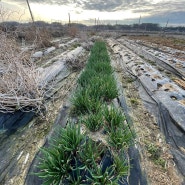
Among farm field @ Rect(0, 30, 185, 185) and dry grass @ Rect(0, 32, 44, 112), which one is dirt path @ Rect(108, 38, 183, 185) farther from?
dry grass @ Rect(0, 32, 44, 112)

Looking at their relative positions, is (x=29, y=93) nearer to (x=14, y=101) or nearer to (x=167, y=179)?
(x=14, y=101)

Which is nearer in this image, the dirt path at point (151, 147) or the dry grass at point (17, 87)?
the dirt path at point (151, 147)

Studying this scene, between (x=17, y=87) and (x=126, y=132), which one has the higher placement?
(x=17, y=87)

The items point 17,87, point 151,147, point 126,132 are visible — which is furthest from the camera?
point 17,87

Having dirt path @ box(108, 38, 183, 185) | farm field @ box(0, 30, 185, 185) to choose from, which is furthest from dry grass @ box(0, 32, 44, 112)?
dirt path @ box(108, 38, 183, 185)

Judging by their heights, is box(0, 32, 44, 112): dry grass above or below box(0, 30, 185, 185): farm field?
above

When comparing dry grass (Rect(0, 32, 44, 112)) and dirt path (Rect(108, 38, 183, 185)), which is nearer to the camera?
dirt path (Rect(108, 38, 183, 185))

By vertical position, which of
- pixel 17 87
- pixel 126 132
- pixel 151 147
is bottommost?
pixel 151 147

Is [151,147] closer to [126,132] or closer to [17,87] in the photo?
[126,132]

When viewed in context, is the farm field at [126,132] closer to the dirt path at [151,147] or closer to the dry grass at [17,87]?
the dirt path at [151,147]

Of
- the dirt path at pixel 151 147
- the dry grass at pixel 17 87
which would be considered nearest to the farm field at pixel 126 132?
the dirt path at pixel 151 147

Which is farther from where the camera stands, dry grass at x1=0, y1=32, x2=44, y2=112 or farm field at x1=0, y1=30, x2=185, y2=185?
dry grass at x1=0, y1=32, x2=44, y2=112

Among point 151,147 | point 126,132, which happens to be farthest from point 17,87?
point 151,147

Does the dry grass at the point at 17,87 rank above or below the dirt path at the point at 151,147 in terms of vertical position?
above
